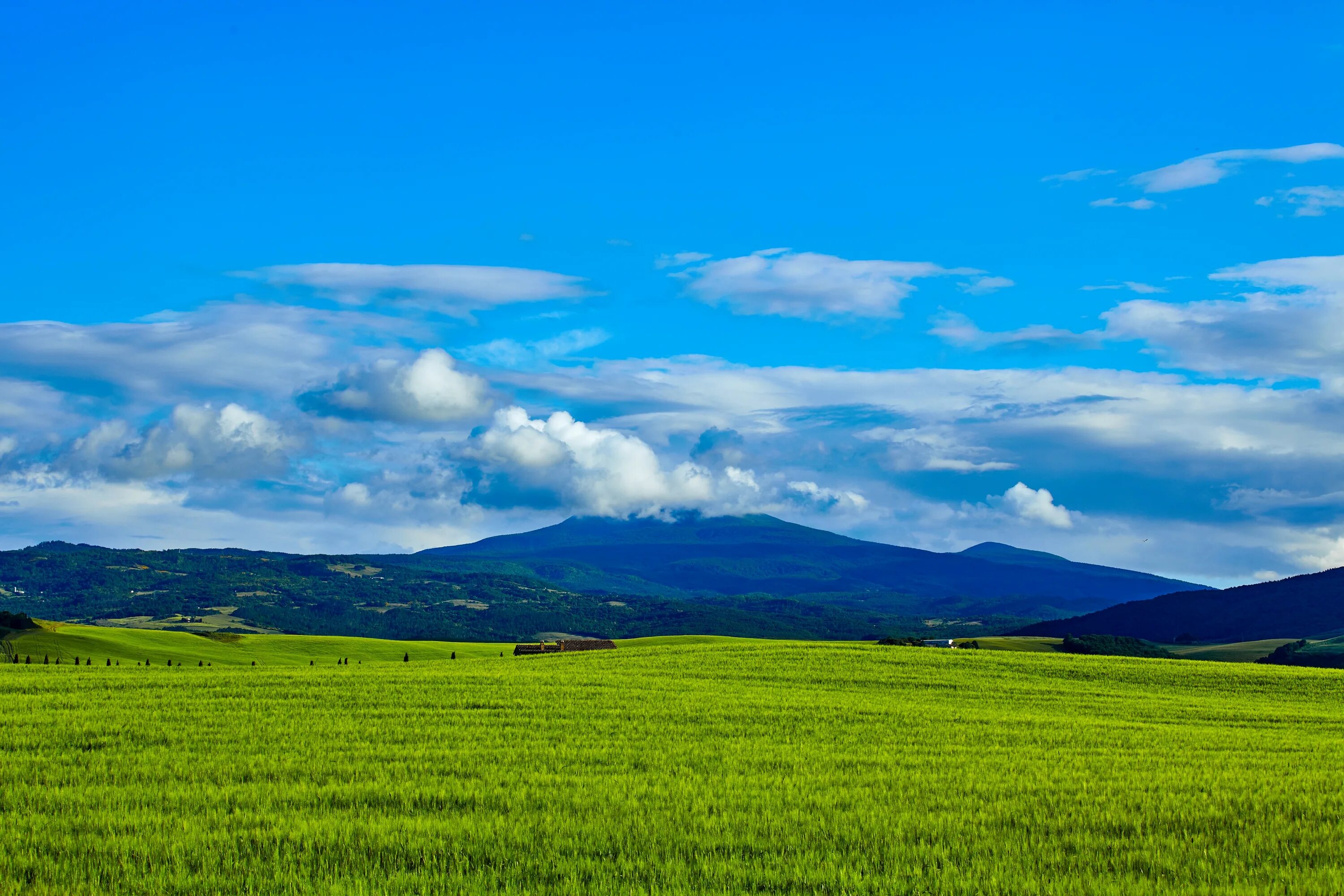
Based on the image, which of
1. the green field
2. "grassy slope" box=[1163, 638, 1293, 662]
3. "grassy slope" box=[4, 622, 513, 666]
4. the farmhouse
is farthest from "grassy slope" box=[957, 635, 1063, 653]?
the green field

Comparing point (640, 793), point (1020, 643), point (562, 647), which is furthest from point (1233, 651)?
point (640, 793)

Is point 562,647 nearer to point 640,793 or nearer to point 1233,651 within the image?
point 640,793

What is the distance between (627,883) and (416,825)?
12.4ft

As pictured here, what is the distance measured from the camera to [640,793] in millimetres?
16828

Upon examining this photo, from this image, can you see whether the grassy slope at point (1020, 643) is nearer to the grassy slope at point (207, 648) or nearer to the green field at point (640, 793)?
the grassy slope at point (207, 648)

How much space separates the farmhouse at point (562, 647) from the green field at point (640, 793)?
1611 inches

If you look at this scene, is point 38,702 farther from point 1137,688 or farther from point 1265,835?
point 1137,688

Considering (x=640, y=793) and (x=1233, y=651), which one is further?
(x=1233, y=651)

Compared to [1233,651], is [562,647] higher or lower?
higher

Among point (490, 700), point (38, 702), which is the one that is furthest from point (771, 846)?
point (38, 702)

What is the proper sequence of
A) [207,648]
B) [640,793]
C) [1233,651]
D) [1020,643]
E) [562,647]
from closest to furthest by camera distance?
[640,793]
[562,647]
[207,648]
[1020,643]
[1233,651]

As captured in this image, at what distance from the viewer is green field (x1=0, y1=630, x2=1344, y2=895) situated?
1252 cm

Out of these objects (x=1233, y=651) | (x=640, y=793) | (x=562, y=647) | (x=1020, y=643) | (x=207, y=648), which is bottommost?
(x=1233, y=651)

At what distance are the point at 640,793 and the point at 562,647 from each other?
6233cm
